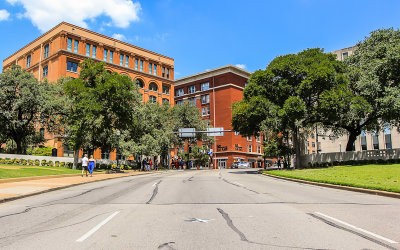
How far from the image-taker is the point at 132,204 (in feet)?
32.9

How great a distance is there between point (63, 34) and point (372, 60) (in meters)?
46.6

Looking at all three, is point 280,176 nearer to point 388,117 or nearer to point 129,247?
point 388,117

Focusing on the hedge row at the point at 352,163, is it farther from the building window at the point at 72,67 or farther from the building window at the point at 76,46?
the building window at the point at 76,46

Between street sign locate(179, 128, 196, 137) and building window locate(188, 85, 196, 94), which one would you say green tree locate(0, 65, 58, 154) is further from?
building window locate(188, 85, 196, 94)

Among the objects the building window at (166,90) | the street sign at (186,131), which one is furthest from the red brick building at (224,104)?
the street sign at (186,131)

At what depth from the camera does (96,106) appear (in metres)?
33.0

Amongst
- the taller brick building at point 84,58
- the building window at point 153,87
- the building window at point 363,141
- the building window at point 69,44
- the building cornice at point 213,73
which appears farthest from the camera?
the building cornice at point 213,73

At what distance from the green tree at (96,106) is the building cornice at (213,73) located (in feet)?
139

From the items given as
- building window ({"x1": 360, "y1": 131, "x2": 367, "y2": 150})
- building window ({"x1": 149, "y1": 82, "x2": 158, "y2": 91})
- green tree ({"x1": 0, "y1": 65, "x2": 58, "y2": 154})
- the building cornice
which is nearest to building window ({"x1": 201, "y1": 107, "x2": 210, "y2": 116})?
the building cornice

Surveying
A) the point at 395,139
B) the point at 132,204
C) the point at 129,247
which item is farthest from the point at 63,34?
the point at 395,139

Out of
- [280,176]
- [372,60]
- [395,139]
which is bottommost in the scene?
[280,176]

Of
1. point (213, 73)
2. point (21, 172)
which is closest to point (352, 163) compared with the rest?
point (21, 172)

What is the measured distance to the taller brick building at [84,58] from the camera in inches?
2128

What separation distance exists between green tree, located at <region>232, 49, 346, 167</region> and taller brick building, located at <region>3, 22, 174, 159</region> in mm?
27609
